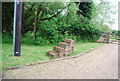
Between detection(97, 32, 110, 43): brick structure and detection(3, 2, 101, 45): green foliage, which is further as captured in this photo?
detection(97, 32, 110, 43): brick structure

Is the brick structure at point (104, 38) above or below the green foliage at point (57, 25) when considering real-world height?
below

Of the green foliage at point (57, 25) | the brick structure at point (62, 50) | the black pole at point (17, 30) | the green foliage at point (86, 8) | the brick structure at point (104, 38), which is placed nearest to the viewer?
the black pole at point (17, 30)

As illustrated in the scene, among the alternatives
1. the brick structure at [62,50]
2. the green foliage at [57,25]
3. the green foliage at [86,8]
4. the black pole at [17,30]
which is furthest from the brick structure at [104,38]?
the black pole at [17,30]

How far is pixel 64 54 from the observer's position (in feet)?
20.8

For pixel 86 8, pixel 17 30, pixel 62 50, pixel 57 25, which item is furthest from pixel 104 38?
pixel 17 30

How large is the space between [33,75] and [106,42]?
39.5 feet

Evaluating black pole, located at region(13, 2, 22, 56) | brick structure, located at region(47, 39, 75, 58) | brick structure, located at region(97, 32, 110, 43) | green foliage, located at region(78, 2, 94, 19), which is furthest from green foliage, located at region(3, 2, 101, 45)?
brick structure, located at region(47, 39, 75, 58)

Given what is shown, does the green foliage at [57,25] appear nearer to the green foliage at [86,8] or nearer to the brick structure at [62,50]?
the green foliage at [86,8]

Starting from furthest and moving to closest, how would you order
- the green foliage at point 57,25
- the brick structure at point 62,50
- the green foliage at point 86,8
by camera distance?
1. the green foliage at point 86,8
2. the green foliage at point 57,25
3. the brick structure at point 62,50

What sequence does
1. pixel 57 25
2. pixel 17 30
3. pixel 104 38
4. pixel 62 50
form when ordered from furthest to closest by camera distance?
pixel 104 38 → pixel 57 25 → pixel 62 50 → pixel 17 30

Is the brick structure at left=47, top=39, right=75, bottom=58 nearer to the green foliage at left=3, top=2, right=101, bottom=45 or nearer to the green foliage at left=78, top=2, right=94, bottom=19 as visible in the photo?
the green foliage at left=3, top=2, right=101, bottom=45

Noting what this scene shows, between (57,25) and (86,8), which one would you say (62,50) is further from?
(86,8)

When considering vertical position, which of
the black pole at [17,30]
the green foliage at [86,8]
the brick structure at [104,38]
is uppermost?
the green foliage at [86,8]

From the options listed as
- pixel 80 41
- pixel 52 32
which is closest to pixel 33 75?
pixel 52 32
